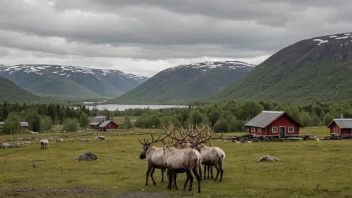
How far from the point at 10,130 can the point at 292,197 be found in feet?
341

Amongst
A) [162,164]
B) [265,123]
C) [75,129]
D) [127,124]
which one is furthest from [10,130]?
[162,164]

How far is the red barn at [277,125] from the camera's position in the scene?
76.1m

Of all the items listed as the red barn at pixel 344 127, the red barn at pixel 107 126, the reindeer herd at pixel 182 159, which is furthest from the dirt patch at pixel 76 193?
the red barn at pixel 107 126

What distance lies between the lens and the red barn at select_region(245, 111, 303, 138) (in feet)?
250

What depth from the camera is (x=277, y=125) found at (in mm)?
76750

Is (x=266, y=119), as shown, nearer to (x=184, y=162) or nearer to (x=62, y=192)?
(x=184, y=162)

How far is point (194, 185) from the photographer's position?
93.0 ft

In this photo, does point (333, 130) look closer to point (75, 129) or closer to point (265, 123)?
point (265, 123)

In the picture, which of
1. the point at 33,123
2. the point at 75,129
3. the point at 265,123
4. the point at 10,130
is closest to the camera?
the point at 265,123

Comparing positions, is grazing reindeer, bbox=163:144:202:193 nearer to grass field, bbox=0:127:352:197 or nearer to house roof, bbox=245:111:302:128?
grass field, bbox=0:127:352:197

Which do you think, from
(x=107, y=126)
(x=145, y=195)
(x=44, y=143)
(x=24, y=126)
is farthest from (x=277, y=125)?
(x=24, y=126)

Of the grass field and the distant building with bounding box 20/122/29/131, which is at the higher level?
the distant building with bounding box 20/122/29/131

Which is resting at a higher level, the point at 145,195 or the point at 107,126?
the point at 107,126

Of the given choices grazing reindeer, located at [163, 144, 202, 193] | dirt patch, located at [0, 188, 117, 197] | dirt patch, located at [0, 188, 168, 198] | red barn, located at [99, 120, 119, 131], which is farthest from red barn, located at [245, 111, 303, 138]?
red barn, located at [99, 120, 119, 131]
